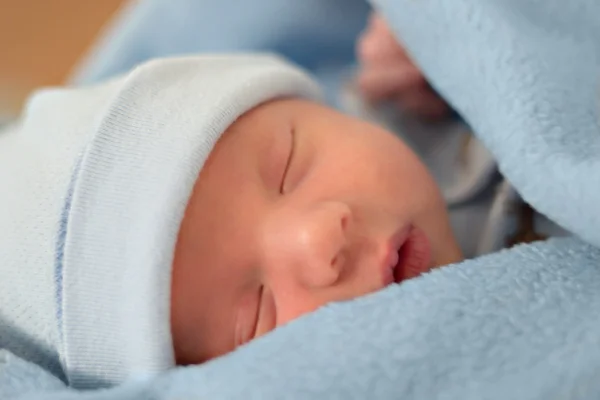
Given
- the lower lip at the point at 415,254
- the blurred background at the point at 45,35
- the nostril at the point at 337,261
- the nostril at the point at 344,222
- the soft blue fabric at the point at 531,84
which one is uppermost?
the soft blue fabric at the point at 531,84

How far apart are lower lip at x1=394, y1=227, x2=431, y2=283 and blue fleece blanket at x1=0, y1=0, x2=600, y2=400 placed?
0.09 m

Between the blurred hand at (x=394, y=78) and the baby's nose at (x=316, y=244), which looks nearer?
the baby's nose at (x=316, y=244)

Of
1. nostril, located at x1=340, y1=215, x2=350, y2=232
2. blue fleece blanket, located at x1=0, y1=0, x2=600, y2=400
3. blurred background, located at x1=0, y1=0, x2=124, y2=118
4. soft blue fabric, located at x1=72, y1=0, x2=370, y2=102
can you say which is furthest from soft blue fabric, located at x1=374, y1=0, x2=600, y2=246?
blurred background, located at x1=0, y1=0, x2=124, y2=118

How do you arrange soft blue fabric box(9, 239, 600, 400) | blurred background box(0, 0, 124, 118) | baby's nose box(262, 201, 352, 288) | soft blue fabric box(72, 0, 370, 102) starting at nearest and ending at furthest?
soft blue fabric box(9, 239, 600, 400) < baby's nose box(262, 201, 352, 288) < soft blue fabric box(72, 0, 370, 102) < blurred background box(0, 0, 124, 118)

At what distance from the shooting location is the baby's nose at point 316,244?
58 cm

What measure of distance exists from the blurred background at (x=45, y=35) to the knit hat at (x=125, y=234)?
3.99 ft

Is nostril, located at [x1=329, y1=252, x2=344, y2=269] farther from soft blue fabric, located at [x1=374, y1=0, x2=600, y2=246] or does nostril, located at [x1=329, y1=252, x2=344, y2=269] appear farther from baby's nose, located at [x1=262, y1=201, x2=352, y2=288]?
soft blue fabric, located at [x1=374, y1=0, x2=600, y2=246]

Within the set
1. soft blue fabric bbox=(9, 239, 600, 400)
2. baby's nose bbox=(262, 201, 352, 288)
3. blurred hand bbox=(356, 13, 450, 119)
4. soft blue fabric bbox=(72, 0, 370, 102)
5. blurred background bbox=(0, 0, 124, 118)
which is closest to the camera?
soft blue fabric bbox=(9, 239, 600, 400)

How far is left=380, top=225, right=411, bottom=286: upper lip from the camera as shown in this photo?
1.97ft

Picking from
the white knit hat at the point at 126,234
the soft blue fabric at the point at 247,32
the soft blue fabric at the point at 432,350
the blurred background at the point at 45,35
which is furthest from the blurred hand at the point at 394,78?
the blurred background at the point at 45,35

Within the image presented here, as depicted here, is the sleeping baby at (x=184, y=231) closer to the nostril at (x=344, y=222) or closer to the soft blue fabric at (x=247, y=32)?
the nostril at (x=344, y=222)

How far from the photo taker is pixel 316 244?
1.89 feet

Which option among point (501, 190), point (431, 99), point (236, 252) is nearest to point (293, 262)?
point (236, 252)

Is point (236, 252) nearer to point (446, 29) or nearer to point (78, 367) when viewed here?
point (78, 367)
